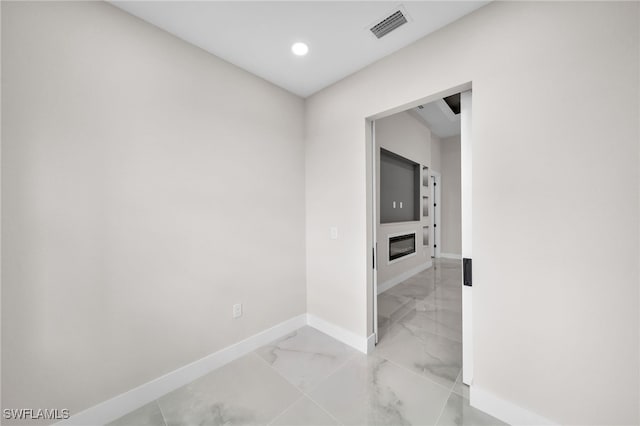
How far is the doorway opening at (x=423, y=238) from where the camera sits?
6.78 feet

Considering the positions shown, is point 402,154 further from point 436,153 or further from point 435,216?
point 435,216

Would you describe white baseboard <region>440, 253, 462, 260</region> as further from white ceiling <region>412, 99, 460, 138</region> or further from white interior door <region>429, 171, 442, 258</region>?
white ceiling <region>412, 99, 460, 138</region>

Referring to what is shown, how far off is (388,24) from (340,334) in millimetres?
2858

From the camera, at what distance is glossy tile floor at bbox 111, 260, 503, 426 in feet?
5.16

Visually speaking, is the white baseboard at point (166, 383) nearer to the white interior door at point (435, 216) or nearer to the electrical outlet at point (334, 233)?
the electrical outlet at point (334, 233)

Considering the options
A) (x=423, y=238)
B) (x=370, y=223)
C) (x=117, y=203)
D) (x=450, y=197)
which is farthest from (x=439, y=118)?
(x=117, y=203)

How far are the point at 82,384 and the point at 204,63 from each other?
2503mm

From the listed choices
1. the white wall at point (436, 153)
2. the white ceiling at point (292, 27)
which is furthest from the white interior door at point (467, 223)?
the white wall at point (436, 153)

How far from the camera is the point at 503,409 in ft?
5.02

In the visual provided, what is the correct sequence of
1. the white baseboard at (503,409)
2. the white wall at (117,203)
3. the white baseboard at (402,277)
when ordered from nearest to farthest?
the white wall at (117,203), the white baseboard at (503,409), the white baseboard at (402,277)

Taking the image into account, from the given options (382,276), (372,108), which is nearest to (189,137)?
(372,108)

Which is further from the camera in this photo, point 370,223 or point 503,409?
point 370,223

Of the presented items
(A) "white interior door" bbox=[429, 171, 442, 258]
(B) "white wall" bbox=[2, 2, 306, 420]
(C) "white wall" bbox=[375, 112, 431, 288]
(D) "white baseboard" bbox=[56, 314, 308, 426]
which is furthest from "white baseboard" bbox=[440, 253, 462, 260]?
(B) "white wall" bbox=[2, 2, 306, 420]

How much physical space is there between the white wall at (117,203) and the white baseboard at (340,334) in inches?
26.9
